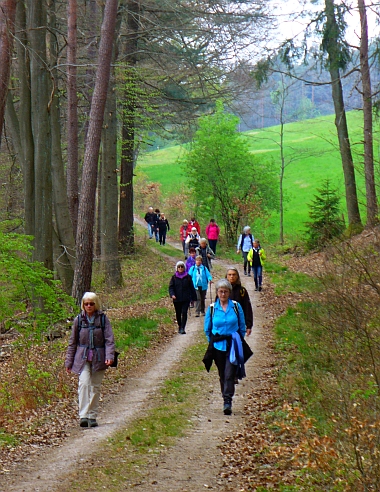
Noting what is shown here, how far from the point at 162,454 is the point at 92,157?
8691 mm

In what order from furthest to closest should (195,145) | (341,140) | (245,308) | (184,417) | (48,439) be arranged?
(195,145)
(341,140)
(245,308)
(184,417)
(48,439)

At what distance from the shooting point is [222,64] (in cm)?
2141

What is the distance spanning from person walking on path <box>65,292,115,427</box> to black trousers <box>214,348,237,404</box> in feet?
4.92

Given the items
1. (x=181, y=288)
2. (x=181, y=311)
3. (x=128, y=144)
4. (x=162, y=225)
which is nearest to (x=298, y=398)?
(x=181, y=288)

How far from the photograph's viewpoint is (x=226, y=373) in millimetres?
8828

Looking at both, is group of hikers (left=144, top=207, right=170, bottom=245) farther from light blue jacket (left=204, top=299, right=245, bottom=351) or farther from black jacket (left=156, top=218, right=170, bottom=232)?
light blue jacket (left=204, top=299, right=245, bottom=351)

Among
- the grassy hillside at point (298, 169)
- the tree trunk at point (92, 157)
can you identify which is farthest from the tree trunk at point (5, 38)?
the grassy hillside at point (298, 169)

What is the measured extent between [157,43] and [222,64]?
2.31 metres

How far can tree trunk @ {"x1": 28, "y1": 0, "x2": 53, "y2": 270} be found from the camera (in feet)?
49.5

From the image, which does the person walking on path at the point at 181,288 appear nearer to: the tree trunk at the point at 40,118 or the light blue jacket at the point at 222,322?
the tree trunk at the point at 40,118

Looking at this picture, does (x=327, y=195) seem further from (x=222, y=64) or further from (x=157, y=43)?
(x=157, y=43)

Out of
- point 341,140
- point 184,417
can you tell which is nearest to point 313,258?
point 341,140

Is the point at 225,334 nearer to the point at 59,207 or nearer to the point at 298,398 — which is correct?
the point at 298,398

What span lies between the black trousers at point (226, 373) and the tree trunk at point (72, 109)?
31.1 ft
